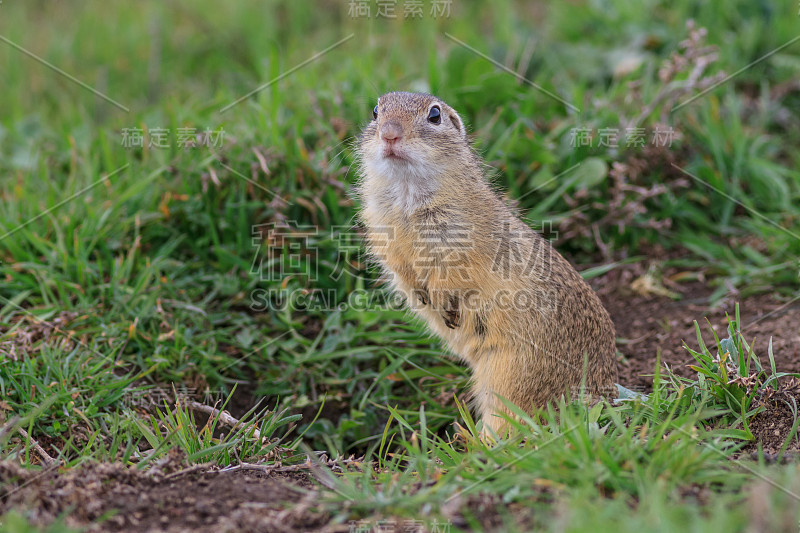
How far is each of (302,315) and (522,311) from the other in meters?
1.69

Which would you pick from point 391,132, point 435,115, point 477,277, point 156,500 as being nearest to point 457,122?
point 435,115

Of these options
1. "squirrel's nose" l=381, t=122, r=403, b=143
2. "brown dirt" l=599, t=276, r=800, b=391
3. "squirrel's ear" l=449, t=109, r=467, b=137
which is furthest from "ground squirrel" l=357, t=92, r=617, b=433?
"brown dirt" l=599, t=276, r=800, b=391

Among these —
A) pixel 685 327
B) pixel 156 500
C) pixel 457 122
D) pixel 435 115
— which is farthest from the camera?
pixel 685 327

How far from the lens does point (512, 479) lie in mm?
3168

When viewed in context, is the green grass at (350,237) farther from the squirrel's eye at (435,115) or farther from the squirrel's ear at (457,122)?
the squirrel's eye at (435,115)

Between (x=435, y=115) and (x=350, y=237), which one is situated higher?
(x=435, y=115)

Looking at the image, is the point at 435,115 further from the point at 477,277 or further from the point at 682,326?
the point at 682,326

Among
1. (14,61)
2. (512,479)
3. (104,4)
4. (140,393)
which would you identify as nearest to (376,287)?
(140,393)

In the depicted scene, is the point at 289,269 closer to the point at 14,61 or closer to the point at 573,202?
the point at 573,202

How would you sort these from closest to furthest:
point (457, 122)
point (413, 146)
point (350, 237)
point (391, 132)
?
point (391, 132) → point (413, 146) → point (457, 122) → point (350, 237)

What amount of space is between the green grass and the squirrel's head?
886 mm

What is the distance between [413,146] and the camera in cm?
452

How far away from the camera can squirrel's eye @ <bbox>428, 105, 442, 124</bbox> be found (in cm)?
484

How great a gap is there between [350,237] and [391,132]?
1.45 meters
